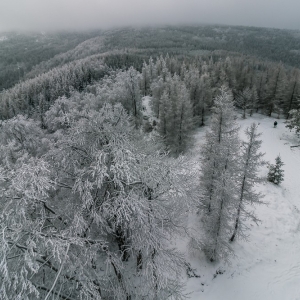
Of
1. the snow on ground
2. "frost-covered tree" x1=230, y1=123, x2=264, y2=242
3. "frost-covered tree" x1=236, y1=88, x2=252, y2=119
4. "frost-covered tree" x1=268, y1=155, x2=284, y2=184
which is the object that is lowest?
the snow on ground

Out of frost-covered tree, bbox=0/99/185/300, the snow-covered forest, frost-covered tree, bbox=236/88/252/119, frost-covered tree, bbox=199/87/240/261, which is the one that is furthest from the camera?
frost-covered tree, bbox=236/88/252/119

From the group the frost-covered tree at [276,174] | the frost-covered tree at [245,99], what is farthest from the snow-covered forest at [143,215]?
the frost-covered tree at [245,99]

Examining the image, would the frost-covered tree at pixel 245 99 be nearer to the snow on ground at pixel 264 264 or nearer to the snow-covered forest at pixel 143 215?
the snow-covered forest at pixel 143 215

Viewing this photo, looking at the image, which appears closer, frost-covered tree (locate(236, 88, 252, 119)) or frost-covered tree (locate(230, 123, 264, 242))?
frost-covered tree (locate(230, 123, 264, 242))

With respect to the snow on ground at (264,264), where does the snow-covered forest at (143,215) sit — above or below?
above

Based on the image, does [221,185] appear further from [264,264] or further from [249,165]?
[264,264]

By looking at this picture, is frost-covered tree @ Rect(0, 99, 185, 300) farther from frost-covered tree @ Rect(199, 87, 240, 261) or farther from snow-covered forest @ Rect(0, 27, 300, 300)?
frost-covered tree @ Rect(199, 87, 240, 261)

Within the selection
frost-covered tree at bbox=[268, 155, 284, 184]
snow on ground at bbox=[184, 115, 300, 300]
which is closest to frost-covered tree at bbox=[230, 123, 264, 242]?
snow on ground at bbox=[184, 115, 300, 300]

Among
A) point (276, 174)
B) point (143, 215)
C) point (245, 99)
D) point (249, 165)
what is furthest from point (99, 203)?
point (245, 99)
